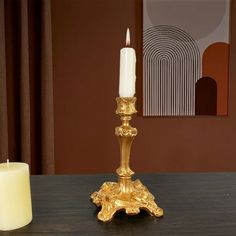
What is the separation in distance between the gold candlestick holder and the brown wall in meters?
1.63

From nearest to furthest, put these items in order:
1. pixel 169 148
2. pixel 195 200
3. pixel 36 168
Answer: pixel 195 200, pixel 36 168, pixel 169 148

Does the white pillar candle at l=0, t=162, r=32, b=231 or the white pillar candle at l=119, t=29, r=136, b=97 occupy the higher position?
the white pillar candle at l=119, t=29, r=136, b=97

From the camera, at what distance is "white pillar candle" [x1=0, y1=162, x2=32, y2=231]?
1.93 feet

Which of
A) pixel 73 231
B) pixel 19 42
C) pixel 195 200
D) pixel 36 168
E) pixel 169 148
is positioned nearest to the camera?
pixel 73 231

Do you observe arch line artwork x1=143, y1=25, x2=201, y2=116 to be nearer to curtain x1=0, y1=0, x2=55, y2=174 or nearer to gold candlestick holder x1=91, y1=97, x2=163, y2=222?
curtain x1=0, y1=0, x2=55, y2=174

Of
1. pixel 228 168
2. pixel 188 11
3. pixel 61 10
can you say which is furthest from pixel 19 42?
pixel 228 168

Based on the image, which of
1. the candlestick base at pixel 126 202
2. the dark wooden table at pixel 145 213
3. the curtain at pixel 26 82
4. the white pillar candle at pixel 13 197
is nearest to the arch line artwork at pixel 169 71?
the curtain at pixel 26 82

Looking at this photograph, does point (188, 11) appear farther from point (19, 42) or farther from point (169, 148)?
point (19, 42)

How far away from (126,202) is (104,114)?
1.67 metres

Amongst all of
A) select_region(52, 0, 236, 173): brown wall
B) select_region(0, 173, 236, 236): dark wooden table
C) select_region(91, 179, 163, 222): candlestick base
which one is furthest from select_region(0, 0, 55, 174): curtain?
select_region(91, 179, 163, 222): candlestick base

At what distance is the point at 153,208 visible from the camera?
665mm

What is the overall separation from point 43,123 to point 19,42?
1.58 ft

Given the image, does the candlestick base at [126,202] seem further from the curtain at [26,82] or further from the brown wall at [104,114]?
the brown wall at [104,114]

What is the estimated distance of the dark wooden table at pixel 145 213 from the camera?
60 centimetres
